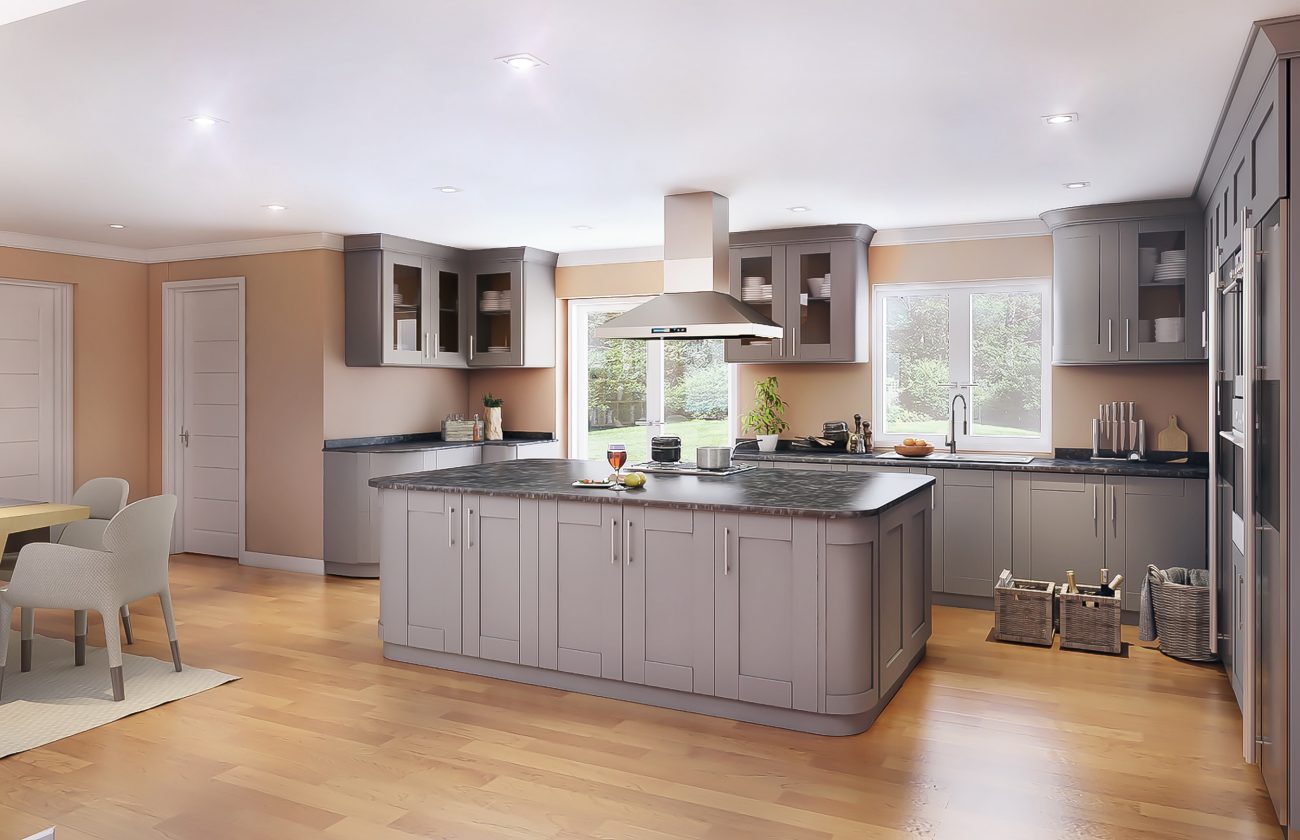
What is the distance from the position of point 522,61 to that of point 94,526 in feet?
11.4

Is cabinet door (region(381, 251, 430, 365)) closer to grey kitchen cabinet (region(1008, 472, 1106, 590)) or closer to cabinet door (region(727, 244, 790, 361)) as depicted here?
cabinet door (region(727, 244, 790, 361))

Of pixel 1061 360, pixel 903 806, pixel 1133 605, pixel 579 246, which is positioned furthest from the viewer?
pixel 579 246

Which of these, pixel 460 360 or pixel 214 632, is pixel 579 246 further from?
pixel 214 632

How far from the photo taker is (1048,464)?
5527mm

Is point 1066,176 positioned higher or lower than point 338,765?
higher

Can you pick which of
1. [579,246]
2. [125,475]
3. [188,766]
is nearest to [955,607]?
[579,246]

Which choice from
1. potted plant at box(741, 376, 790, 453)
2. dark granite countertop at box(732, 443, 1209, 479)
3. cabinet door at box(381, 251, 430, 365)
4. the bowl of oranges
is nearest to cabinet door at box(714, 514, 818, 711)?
dark granite countertop at box(732, 443, 1209, 479)

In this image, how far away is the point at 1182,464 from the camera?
5.43 meters

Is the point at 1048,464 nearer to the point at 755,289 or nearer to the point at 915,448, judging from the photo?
the point at 915,448

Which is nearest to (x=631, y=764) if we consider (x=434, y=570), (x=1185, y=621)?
(x=434, y=570)

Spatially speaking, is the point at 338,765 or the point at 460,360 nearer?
the point at 338,765

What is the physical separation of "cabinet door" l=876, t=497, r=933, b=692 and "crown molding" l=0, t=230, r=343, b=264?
4583 mm

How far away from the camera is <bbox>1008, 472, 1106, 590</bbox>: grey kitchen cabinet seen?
5352mm

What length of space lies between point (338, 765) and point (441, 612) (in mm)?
1191
